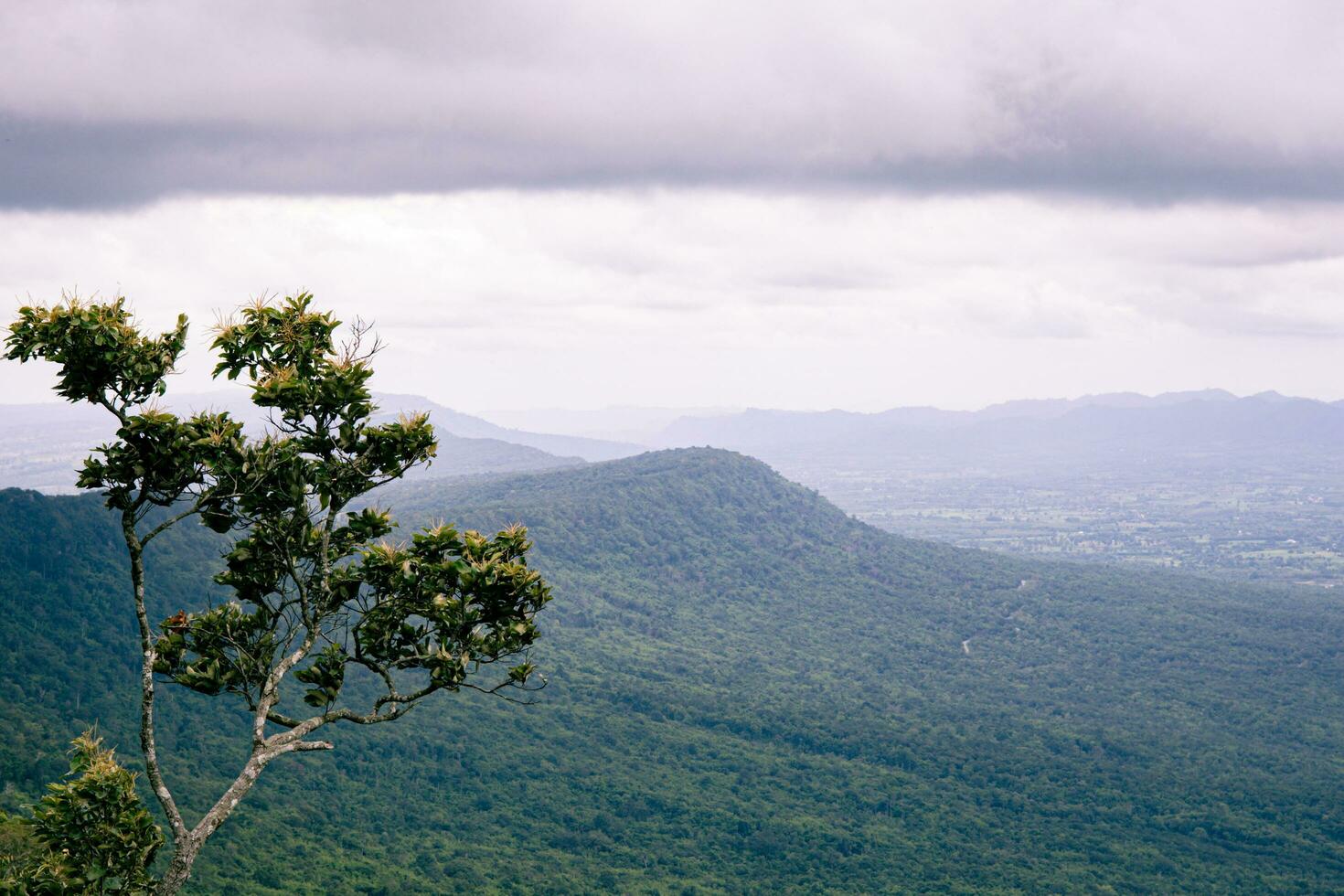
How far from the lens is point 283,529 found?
1505 cm

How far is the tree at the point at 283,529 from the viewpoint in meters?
13.9

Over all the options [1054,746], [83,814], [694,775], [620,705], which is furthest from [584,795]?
[83,814]

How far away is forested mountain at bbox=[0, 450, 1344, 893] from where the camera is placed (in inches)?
2857

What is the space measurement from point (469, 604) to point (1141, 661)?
128 metres

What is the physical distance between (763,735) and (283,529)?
3492 inches

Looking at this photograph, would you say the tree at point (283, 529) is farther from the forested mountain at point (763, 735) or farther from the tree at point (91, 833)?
the forested mountain at point (763, 735)

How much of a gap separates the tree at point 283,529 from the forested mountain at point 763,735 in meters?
49.0

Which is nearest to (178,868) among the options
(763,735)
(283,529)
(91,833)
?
(91,833)

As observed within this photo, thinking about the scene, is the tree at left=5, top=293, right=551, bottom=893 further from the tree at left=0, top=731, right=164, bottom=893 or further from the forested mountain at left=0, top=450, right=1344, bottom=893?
the forested mountain at left=0, top=450, right=1344, bottom=893

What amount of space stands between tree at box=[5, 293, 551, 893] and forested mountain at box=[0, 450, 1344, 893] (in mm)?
48982

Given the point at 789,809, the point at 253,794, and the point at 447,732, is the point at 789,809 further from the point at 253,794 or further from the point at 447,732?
the point at 253,794

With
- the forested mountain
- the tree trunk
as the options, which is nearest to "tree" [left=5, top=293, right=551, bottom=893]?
the tree trunk

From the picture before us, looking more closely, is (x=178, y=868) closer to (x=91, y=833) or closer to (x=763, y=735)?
(x=91, y=833)

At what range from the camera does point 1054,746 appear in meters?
102
